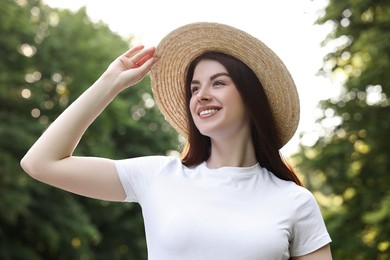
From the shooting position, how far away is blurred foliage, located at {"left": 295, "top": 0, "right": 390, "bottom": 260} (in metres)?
9.49

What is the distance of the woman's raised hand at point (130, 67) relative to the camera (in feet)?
8.46

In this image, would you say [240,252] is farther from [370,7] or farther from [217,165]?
[370,7]

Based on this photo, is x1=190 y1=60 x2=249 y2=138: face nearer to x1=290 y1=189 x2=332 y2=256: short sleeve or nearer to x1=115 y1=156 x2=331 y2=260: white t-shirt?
x1=115 y1=156 x2=331 y2=260: white t-shirt

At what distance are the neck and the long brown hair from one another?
2.1 inches

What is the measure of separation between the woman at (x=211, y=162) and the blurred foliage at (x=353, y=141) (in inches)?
256

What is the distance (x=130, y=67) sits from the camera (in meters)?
2.67

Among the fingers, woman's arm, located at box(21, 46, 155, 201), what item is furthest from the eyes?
woman's arm, located at box(21, 46, 155, 201)

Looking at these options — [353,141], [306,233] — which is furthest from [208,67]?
[353,141]

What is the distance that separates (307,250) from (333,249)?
765 centimetres

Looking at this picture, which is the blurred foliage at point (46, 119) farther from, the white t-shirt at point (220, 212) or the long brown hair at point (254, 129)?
the white t-shirt at point (220, 212)

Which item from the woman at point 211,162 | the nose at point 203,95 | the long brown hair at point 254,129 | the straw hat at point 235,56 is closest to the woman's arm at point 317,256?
the woman at point 211,162

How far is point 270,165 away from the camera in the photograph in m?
2.77

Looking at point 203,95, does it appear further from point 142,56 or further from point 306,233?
point 306,233

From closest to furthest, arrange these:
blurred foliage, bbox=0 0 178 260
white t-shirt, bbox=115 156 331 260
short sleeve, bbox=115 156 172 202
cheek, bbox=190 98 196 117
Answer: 1. white t-shirt, bbox=115 156 331 260
2. short sleeve, bbox=115 156 172 202
3. cheek, bbox=190 98 196 117
4. blurred foliage, bbox=0 0 178 260
